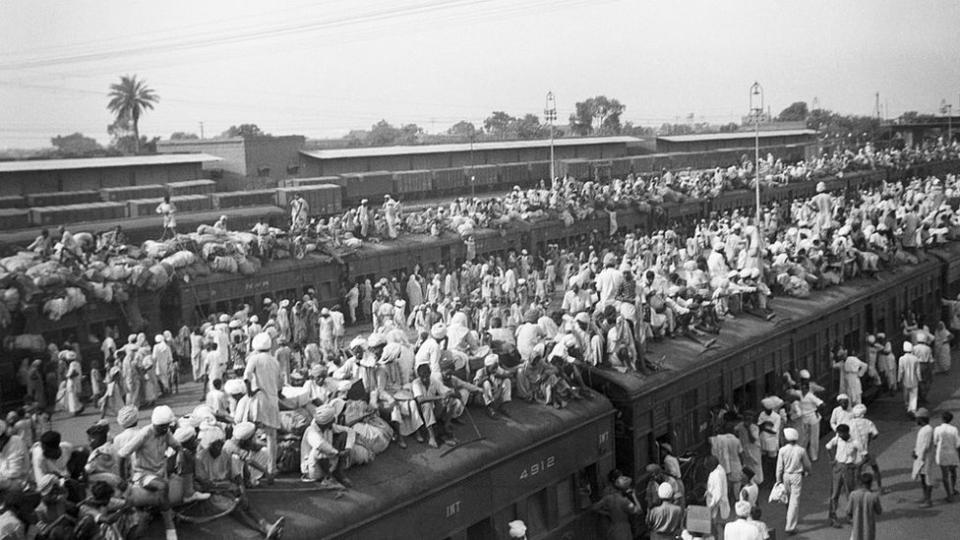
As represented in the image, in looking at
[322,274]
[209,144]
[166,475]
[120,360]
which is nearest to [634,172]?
[209,144]

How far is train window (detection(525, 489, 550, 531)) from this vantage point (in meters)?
10.1

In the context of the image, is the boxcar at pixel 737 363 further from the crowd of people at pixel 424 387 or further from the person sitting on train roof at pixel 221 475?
the person sitting on train roof at pixel 221 475

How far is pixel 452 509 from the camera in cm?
885

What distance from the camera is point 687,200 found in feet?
123

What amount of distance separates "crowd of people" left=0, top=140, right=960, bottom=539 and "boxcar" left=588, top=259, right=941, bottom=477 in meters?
0.35

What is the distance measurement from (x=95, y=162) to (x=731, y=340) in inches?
842

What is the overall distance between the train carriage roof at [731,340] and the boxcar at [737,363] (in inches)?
0.6

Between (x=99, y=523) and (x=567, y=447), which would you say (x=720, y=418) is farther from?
(x=99, y=523)

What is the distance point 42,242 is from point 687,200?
2630 cm

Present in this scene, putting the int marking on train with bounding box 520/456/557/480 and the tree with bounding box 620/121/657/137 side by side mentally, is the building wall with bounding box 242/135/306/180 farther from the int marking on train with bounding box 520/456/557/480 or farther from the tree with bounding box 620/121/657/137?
the tree with bounding box 620/121/657/137

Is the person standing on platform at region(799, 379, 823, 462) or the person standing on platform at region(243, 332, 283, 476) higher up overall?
the person standing on platform at region(243, 332, 283, 476)

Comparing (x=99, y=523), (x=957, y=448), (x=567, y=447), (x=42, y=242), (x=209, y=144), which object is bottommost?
(x=957, y=448)

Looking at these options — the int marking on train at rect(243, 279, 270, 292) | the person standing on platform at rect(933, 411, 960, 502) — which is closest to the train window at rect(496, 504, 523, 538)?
the person standing on platform at rect(933, 411, 960, 502)

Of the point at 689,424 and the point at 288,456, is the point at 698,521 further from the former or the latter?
the point at 288,456
